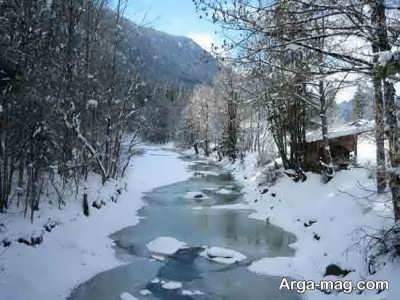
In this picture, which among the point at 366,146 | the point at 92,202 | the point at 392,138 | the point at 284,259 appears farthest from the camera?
the point at 366,146

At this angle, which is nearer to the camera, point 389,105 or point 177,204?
point 389,105

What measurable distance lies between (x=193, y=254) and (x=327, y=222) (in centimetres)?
423

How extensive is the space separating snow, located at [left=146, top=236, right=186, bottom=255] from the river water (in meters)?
0.24

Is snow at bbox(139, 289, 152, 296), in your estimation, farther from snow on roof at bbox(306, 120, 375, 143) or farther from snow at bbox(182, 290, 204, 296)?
snow on roof at bbox(306, 120, 375, 143)

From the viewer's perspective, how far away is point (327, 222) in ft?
40.7

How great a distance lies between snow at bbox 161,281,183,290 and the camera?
29.5 feet

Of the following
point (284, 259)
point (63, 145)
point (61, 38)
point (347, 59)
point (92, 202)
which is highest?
point (61, 38)

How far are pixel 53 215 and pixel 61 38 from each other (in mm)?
6509

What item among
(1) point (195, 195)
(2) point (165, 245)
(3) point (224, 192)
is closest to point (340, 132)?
(3) point (224, 192)

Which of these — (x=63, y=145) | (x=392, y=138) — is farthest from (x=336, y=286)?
(x=63, y=145)

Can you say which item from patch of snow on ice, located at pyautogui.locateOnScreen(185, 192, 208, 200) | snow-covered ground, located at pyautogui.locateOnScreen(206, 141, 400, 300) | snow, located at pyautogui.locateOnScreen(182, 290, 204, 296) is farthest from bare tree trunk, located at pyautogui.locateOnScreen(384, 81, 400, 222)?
patch of snow on ice, located at pyautogui.locateOnScreen(185, 192, 208, 200)

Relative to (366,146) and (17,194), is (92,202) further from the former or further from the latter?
(366,146)

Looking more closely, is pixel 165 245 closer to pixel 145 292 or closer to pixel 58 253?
pixel 58 253

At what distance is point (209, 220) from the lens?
53.4 feet
